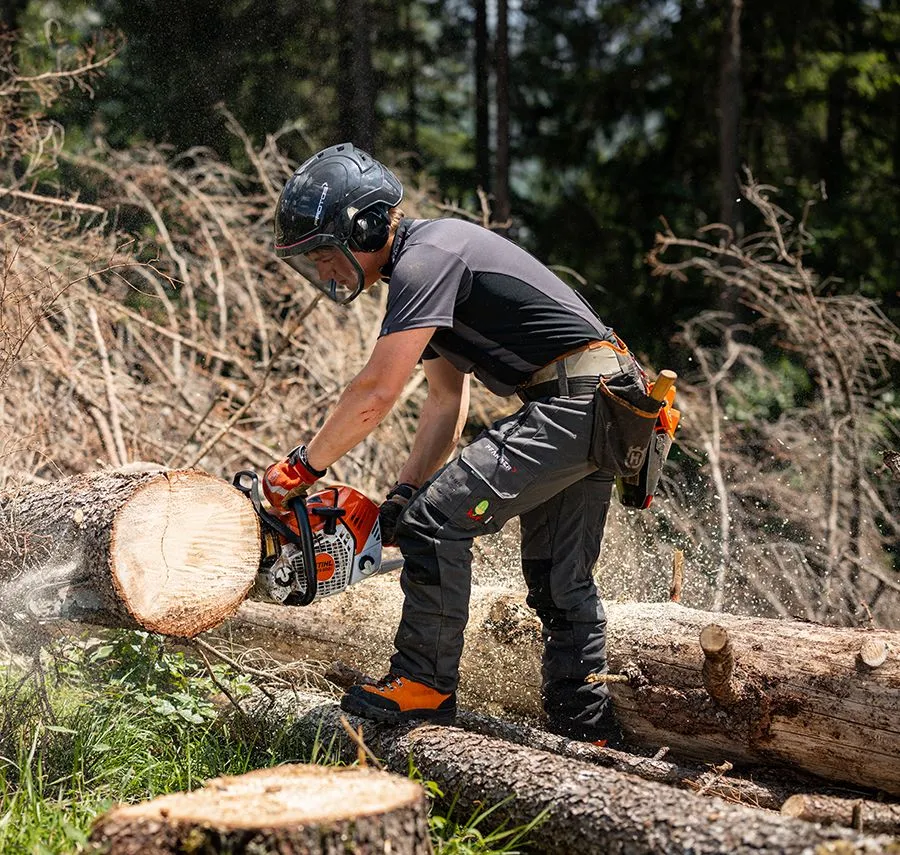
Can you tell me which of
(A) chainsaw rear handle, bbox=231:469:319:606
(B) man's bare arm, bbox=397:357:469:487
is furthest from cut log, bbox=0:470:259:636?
(B) man's bare arm, bbox=397:357:469:487

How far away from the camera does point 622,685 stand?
3.82 metres

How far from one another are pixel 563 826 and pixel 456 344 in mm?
1648

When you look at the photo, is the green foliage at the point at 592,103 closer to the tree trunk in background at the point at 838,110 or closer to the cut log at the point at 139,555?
the tree trunk in background at the point at 838,110

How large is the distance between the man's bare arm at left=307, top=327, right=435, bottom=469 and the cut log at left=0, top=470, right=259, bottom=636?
0.38 metres

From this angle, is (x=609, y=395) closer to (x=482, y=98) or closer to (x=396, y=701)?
(x=396, y=701)

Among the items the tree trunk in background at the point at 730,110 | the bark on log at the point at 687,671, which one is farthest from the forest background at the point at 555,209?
the bark on log at the point at 687,671

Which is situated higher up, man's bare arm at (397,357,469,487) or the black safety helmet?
the black safety helmet

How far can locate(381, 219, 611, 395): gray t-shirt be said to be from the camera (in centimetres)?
349

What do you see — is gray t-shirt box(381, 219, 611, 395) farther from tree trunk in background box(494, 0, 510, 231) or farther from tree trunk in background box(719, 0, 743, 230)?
tree trunk in background box(494, 0, 510, 231)

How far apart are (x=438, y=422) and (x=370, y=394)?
64 cm

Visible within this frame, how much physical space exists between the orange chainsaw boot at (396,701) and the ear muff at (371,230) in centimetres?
144

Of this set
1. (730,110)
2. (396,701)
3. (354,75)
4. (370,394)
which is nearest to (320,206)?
(370,394)

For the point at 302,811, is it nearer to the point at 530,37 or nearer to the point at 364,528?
the point at 364,528

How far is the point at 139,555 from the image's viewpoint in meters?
3.37
